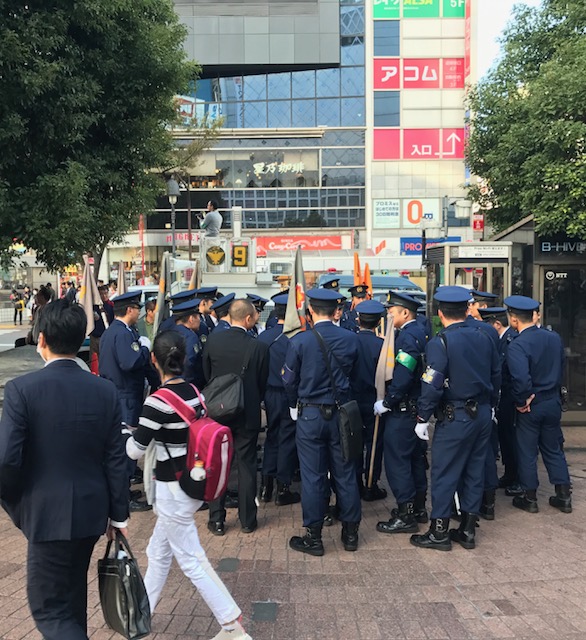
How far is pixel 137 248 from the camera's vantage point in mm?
40094

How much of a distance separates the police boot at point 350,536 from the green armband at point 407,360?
51.2 inches

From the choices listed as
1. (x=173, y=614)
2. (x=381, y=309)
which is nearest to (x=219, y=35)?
(x=381, y=309)

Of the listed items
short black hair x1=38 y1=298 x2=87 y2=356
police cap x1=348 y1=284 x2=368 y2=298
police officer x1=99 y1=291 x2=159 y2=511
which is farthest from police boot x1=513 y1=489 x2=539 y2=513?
short black hair x1=38 y1=298 x2=87 y2=356

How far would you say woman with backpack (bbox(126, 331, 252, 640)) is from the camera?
316 centimetres

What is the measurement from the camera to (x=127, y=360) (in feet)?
17.8

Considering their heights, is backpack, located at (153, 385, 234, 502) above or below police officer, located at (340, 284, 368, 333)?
below

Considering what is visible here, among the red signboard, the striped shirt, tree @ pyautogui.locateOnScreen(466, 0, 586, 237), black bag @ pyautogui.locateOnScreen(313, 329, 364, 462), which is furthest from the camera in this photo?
the red signboard

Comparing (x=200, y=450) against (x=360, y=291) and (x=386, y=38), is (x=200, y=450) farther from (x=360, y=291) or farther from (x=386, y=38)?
(x=386, y=38)

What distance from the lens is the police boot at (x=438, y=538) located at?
4.66 metres

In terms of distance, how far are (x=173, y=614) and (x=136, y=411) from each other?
90.4 inches

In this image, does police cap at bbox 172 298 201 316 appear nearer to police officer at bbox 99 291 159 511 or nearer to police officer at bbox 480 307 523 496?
police officer at bbox 99 291 159 511

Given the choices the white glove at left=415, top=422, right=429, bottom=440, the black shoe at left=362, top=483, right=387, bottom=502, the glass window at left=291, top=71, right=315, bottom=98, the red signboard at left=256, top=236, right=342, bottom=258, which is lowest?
the black shoe at left=362, top=483, right=387, bottom=502

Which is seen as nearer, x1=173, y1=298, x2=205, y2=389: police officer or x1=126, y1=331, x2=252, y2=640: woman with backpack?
x1=126, y1=331, x2=252, y2=640: woman with backpack

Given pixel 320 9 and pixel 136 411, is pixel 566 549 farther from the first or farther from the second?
pixel 320 9
